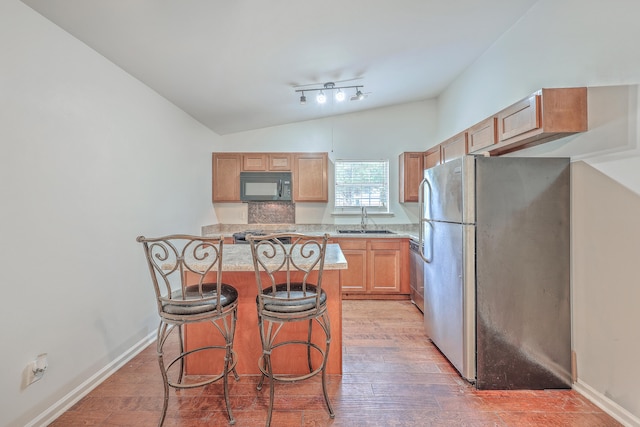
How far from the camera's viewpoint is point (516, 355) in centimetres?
190

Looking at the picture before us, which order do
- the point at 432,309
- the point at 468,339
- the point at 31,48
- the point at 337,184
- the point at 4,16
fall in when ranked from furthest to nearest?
the point at 337,184 < the point at 432,309 < the point at 468,339 < the point at 31,48 < the point at 4,16

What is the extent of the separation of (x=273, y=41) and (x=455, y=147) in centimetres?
220

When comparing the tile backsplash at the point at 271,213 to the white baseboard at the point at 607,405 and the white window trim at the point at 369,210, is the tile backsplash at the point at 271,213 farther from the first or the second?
the white baseboard at the point at 607,405

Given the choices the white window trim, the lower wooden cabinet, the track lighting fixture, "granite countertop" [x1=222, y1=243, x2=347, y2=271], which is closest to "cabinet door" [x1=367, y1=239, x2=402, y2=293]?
the lower wooden cabinet

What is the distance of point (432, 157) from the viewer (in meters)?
3.74

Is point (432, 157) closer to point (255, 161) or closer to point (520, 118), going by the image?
point (520, 118)

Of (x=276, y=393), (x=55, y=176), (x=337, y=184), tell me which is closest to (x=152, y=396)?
(x=276, y=393)

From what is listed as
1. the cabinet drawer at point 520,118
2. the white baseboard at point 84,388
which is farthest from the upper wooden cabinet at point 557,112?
the white baseboard at point 84,388

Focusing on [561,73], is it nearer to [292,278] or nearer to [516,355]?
[516,355]

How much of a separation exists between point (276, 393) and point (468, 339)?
140 centimetres

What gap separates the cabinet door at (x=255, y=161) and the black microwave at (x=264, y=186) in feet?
0.33

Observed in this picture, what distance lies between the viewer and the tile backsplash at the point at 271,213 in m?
4.44

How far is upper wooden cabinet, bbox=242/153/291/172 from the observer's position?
4.13 meters

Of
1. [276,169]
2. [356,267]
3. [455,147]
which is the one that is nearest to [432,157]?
[455,147]
